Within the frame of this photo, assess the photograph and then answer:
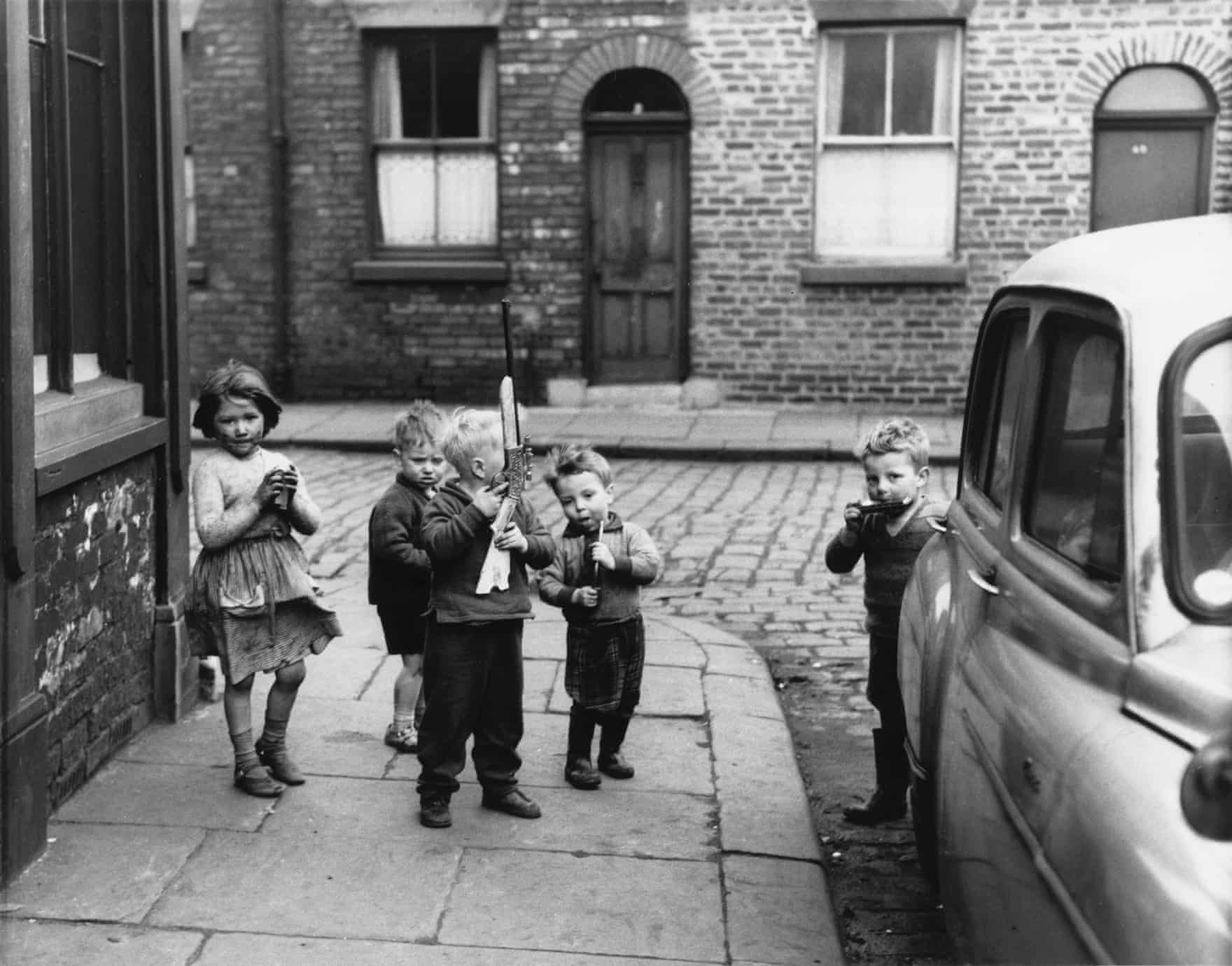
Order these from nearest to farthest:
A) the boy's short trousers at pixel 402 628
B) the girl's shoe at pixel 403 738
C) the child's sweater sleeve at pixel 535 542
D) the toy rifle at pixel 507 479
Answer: the toy rifle at pixel 507 479 → the child's sweater sleeve at pixel 535 542 → the boy's short trousers at pixel 402 628 → the girl's shoe at pixel 403 738

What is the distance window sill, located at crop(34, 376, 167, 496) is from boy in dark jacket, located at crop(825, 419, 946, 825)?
87.7 inches

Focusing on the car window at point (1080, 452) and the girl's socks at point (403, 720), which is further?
the girl's socks at point (403, 720)

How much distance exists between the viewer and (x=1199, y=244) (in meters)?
2.91

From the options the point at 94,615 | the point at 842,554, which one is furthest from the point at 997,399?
the point at 94,615

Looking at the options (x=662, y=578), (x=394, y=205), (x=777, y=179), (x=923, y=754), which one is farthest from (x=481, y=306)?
(x=923, y=754)

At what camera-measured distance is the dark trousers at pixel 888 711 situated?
15.8ft

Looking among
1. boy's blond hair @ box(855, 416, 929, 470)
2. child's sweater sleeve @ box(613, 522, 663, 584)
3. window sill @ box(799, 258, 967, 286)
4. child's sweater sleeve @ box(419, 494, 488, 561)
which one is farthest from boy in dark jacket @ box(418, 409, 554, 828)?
window sill @ box(799, 258, 967, 286)

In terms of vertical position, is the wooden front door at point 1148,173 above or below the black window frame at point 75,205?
above

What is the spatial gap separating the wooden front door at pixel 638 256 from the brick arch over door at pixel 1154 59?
3563 mm

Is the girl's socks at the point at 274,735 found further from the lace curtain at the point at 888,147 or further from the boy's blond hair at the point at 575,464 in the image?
the lace curtain at the point at 888,147

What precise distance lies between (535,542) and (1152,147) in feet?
37.5

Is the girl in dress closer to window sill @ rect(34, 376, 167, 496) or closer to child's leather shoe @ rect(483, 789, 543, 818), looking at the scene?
window sill @ rect(34, 376, 167, 496)

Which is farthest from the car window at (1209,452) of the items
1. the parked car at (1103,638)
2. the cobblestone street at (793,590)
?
the cobblestone street at (793,590)

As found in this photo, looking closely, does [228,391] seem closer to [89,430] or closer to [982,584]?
[89,430]
